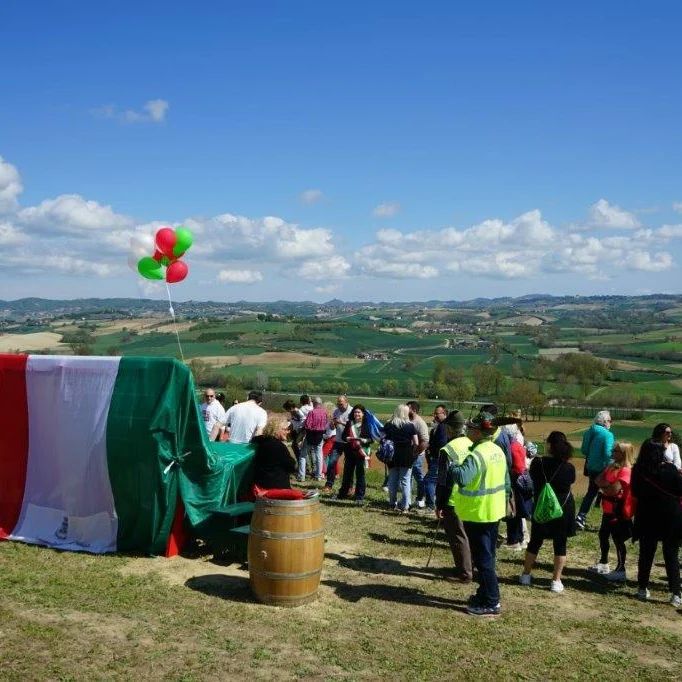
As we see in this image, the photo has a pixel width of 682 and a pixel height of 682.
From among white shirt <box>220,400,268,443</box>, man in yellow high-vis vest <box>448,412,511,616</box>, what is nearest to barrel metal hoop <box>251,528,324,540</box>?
man in yellow high-vis vest <box>448,412,511,616</box>

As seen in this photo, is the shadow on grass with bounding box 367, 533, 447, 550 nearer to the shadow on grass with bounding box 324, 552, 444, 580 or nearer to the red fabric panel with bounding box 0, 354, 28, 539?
the shadow on grass with bounding box 324, 552, 444, 580

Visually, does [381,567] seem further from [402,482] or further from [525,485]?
[402,482]

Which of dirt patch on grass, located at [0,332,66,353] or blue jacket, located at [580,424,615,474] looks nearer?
blue jacket, located at [580,424,615,474]

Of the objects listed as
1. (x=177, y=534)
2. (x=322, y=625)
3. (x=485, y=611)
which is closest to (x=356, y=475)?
(x=177, y=534)

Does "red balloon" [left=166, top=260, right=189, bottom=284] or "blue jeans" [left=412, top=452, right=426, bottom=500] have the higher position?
"red balloon" [left=166, top=260, right=189, bottom=284]

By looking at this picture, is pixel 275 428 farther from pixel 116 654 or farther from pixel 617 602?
pixel 617 602

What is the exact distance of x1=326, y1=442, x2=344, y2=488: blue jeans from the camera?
462 inches

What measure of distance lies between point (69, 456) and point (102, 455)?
577 mm

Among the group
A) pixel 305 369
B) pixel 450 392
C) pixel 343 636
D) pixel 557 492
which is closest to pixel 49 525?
pixel 343 636

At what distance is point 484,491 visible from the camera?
651 cm

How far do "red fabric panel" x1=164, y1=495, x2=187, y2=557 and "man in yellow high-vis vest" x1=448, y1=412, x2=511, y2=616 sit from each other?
11.1 feet

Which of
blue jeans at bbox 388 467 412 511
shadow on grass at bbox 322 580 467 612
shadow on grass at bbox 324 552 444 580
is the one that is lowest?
shadow on grass at bbox 324 552 444 580

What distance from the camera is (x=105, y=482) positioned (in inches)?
318

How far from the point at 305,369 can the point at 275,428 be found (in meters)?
67.7
